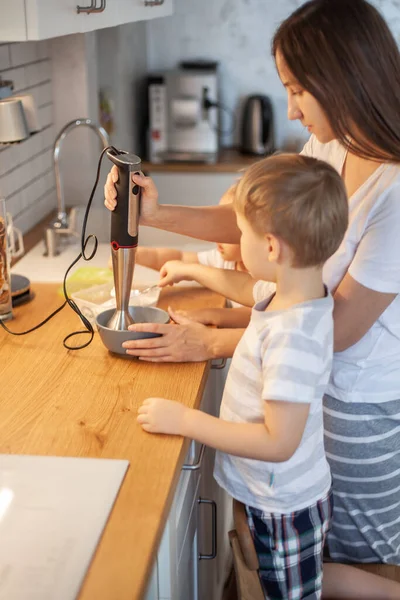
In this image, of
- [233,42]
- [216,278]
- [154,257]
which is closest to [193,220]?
[216,278]

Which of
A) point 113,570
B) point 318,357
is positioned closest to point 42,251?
point 318,357

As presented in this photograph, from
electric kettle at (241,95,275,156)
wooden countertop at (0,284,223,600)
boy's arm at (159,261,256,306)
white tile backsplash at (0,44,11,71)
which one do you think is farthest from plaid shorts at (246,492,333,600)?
electric kettle at (241,95,275,156)

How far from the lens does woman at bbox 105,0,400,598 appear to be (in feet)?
4.19

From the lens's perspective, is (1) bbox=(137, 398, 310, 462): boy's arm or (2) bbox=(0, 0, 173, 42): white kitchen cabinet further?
(2) bbox=(0, 0, 173, 42): white kitchen cabinet

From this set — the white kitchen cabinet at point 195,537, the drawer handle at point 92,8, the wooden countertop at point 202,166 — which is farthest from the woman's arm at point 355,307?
the wooden countertop at point 202,166

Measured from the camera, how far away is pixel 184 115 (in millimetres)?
3629

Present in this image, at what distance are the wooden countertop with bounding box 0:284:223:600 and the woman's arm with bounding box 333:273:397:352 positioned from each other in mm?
263

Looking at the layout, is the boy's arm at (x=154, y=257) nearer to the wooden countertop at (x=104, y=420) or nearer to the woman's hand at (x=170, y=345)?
the wooden countertop at (x=104, y=420)

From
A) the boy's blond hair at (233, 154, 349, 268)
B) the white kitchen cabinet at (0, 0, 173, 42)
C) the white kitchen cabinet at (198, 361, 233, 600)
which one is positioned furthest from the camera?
the white kitchen cabinet at (198, 361, 233, 600)

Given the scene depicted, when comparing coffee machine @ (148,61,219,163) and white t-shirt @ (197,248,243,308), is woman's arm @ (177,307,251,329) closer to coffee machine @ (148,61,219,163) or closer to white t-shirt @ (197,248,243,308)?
white t-shirt @ (197,248,243,308)

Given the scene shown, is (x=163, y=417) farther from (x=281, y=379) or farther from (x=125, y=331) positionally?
(x=125, y=331)

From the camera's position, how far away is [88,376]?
4.60 feet

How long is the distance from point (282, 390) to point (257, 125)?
107 inches

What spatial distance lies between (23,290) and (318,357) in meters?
0.83
